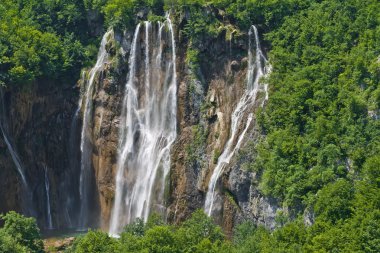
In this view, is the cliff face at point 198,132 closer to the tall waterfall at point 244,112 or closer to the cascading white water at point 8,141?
the tall waterfall at point 244,112

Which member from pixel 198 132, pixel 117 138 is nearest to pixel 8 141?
pixel 117 138

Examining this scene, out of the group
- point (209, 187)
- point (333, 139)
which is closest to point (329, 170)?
point (333, 139)

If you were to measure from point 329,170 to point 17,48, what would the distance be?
28.6 meters

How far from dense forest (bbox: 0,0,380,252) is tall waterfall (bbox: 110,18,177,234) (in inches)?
78.5

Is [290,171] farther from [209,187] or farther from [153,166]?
[153,166]

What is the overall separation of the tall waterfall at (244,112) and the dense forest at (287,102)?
927mm

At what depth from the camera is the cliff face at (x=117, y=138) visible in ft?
210

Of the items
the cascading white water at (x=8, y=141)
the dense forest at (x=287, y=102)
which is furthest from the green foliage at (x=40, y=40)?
the cascading white water at (x=8, y=141)

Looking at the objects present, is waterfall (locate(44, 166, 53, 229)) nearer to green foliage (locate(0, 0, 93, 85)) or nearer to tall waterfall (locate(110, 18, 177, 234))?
tall waterfall (locate(110, 18, 177, 234))

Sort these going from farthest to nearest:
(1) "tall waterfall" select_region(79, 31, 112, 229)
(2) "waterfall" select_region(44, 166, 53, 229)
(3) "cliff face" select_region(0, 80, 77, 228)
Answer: (1) "tall waterfall" select_region(79, 31, 112, 229) < (2) "waterfall" select_region(44, 166, 53, 229) < (3) "cliff face" select_region(0, 80, 77, 228)

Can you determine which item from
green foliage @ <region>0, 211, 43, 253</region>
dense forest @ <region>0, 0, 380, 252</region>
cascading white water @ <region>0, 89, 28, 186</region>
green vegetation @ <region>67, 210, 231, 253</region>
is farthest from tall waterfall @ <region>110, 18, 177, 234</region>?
green vegetation @ <region>67, 210, 231, 253</region>

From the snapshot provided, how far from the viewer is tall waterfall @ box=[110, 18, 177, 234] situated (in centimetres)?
6694

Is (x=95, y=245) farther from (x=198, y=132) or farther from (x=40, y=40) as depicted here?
(x=40, y=40)

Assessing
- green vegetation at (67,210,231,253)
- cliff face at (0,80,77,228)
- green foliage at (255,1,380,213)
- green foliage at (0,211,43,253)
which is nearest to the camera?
green vegetation at (67,210,231,253)
